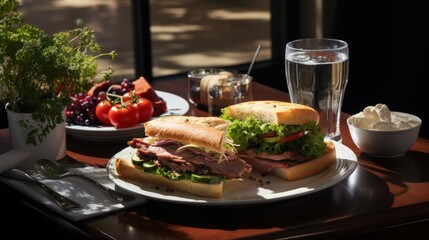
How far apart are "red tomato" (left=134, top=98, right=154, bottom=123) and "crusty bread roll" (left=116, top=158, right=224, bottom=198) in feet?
1.46

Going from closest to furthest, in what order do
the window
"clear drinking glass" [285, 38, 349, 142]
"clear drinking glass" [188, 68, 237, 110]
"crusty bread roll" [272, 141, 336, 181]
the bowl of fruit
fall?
"crusty bread roll" [272, 141, 336, 181] → "clear drinking glass" [285, 38, 349, 142] → the bowl of fruit → "clear drinking glass" [188, 68, 237, 110] → the window

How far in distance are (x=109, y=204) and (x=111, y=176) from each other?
0.13 m

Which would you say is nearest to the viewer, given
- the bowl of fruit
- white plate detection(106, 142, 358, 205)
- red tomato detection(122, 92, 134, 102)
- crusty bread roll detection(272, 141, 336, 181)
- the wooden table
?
the wooden table

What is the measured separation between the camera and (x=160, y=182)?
7.36 feet

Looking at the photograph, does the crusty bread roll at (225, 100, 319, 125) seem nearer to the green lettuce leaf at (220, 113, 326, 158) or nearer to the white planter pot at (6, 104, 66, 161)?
the green lettuce leaf at (220, 113, 326, 158)

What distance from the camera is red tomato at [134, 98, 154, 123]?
2.75m

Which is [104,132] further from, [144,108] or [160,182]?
[160,182]

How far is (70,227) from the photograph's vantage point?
2129 mm

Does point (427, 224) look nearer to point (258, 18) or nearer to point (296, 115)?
point (296, 115)

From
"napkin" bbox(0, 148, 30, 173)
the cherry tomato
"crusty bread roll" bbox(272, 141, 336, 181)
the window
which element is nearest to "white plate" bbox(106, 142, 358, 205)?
"crusty bread roll" bbox(272, 141, 336, 181)

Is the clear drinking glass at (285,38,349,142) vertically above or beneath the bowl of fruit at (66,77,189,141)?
above

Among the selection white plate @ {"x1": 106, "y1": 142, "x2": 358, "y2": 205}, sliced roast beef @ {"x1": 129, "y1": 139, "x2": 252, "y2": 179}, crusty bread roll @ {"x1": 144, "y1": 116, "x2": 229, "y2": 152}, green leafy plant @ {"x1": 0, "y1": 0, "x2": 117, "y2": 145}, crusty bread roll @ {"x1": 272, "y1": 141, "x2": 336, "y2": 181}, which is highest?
green leafy plant @ {"x1": 0, "y1": 0, "x2": 117, "y2": 145}

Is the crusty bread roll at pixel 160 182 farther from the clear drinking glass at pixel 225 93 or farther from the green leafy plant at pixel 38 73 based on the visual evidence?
the clear drinking glass at pixel 225 93

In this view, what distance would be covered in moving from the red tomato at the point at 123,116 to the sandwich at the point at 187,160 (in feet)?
1.16
